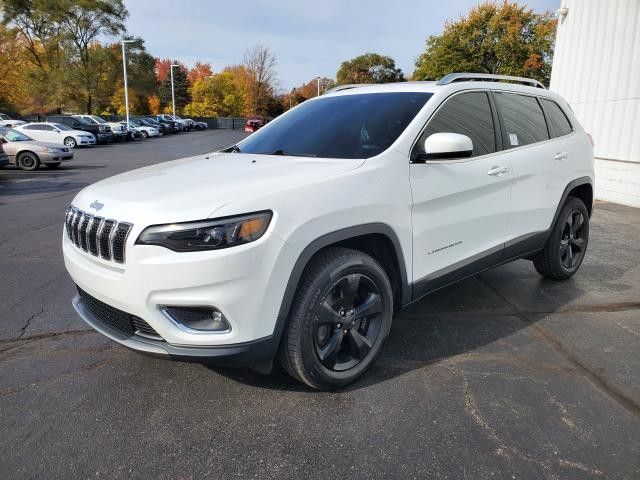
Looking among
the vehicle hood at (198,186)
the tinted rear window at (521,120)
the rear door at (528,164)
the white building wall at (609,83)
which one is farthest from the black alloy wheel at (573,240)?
the white building wall at (609,83)

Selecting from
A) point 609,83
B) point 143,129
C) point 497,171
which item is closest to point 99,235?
point 497,171

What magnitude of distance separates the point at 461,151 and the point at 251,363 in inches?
69.9

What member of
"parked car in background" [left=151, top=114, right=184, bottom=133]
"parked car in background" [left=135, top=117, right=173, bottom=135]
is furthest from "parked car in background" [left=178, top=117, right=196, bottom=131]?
"parked car in background" [left=135, top=117, right=173, bottom=135]

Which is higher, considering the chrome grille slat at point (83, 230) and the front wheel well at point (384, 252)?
the chrome grille slat at point (83, 230)

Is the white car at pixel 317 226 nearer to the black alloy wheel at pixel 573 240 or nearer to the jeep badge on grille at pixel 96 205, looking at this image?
the jeep badge on grille at pixel 96 205

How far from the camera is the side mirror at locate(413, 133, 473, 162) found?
299 cm

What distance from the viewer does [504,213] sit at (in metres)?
3.85

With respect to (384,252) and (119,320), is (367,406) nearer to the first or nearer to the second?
(384,252)

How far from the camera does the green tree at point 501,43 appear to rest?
43000 millimetres

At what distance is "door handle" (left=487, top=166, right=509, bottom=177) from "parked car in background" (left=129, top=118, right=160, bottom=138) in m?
39.2

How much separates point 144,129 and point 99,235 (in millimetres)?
40919

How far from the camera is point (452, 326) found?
3.90 meters

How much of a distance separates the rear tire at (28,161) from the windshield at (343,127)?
14562 mm

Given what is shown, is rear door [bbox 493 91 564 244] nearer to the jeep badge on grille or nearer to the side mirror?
the side mirror
